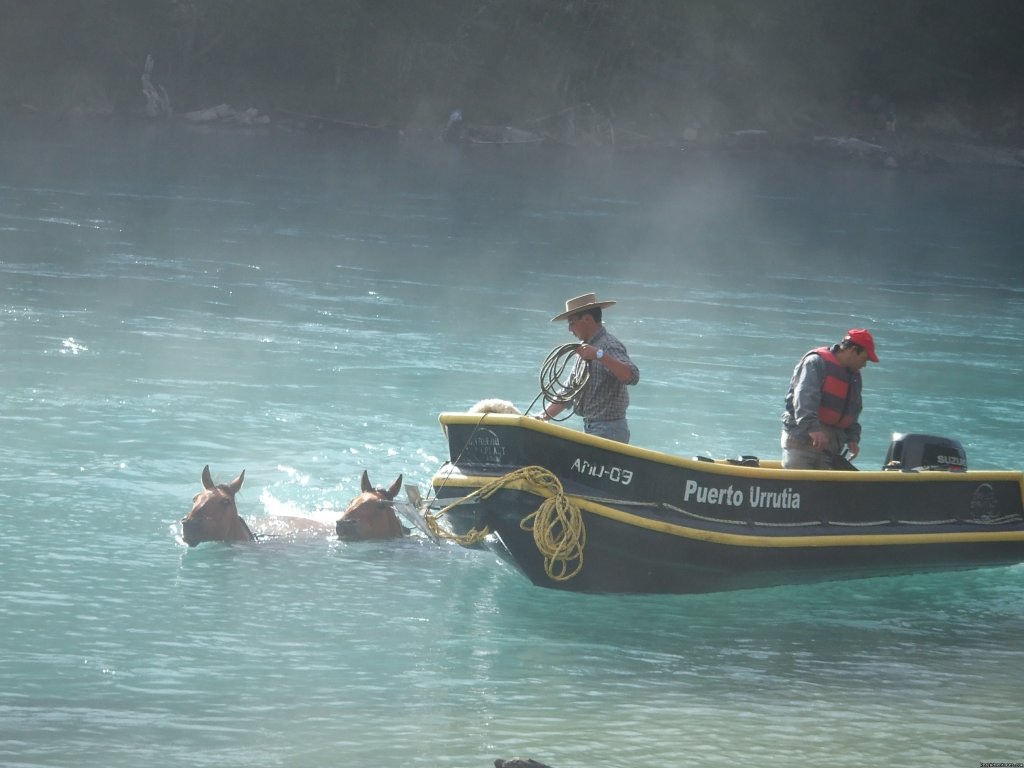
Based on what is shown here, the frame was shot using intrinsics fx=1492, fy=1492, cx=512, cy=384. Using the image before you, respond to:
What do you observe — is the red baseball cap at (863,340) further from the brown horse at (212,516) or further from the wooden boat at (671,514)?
the brown horse at (212,516)

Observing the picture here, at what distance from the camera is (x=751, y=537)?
9820 millimetres

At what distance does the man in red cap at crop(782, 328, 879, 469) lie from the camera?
9992mm

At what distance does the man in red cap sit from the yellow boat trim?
16.2 inches

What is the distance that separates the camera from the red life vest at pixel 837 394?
1005 cm

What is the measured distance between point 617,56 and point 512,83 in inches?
164

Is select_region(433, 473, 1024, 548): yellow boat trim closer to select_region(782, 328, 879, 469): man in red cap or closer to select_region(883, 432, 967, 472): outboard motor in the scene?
select_region(883, 432, 967, 472): outboard motor

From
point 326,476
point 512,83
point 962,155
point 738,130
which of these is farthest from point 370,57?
point 326,476

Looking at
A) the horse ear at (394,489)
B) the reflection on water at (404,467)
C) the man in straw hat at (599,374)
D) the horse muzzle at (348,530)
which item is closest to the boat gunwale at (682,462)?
the man in straw hat at (599,374)

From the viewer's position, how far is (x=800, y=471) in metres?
9.88

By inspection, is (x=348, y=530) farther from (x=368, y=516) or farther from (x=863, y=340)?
(x=863, y=340)

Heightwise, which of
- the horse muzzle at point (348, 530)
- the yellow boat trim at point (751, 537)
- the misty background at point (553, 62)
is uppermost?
the misty background at point (553, 62)

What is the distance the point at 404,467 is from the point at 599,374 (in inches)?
144

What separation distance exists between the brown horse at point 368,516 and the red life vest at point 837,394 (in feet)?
9.77

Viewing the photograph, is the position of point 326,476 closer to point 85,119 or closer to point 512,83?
point 85,119
